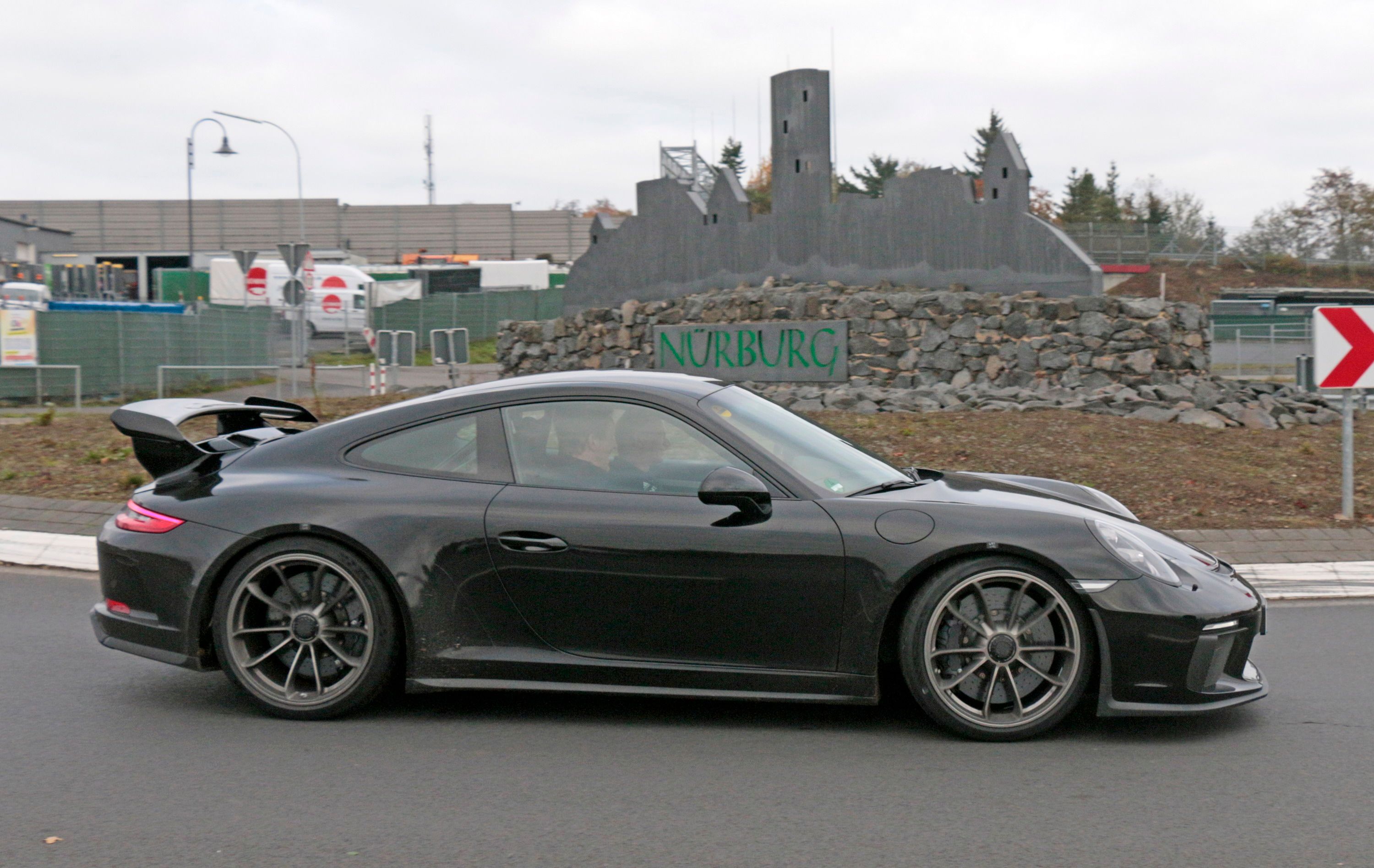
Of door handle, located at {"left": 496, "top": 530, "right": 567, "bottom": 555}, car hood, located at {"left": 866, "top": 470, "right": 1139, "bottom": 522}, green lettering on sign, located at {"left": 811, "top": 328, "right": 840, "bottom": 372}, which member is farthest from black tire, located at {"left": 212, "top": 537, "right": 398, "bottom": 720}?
green lettering on sign, located at {"left": 811, "top": 328, "right": 840, "bottom": 372}

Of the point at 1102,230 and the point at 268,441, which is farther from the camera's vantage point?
the point at 1102,230

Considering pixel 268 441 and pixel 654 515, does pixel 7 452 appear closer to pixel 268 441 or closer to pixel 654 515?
pixel 268 441

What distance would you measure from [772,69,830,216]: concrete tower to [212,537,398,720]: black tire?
52.6 ft

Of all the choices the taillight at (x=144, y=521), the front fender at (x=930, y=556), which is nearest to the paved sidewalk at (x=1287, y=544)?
the front fender at (x=930, y=556)

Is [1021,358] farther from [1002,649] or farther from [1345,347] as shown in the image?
[1002,649]

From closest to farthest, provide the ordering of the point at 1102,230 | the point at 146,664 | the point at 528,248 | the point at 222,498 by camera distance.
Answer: the point at 222,498, the point at 146,664, the point at 1102,230, the point at 528,248

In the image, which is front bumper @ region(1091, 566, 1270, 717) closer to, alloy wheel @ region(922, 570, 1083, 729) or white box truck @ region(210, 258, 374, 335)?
alloy wheel @ region(922, 570, 1083, 729)

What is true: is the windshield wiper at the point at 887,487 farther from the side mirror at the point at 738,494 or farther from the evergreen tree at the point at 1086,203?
the evergreen tree at the point at 1086,203

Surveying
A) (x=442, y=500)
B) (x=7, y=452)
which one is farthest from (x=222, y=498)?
(x=7, y=452)

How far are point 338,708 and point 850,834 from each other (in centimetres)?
210

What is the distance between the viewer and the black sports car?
459cm

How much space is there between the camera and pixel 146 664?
5.99 metres

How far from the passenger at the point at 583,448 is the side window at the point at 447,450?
8.3 inches

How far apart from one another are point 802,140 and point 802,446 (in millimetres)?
15571
